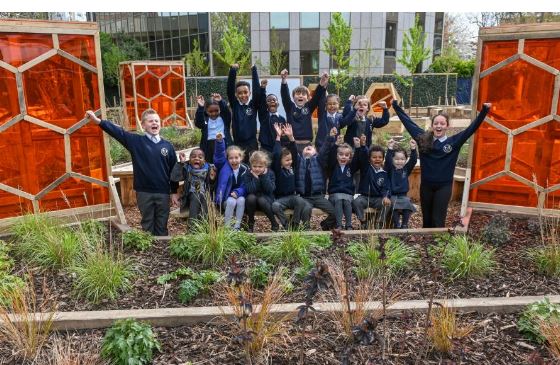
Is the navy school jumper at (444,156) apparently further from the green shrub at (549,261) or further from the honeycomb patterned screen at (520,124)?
the green shrub at (549,261)

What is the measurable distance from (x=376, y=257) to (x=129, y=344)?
1.94m

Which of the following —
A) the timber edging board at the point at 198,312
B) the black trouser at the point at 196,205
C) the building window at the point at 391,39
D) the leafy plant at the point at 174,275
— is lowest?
the timber edging board at the point at 198,312

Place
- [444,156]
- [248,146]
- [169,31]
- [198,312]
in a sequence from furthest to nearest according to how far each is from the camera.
→ [169,31] → [248,146] → [444,156] → [198,312]

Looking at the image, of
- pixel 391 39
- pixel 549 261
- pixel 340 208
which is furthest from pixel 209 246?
pixel 391 39

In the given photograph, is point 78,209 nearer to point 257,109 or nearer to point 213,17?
point 257,109

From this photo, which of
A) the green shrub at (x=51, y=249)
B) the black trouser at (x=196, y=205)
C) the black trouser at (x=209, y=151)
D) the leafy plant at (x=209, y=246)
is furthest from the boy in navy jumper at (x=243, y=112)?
the green shrub at (x=51, y=249)

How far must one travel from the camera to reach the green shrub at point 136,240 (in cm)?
408

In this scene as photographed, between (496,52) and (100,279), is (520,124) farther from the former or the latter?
(100,279)

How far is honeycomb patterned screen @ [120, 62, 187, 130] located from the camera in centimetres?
1329

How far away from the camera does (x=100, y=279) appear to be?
3.30 metres

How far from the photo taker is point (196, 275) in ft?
11.3

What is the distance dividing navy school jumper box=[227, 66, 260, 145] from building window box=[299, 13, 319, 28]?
27.4 metres

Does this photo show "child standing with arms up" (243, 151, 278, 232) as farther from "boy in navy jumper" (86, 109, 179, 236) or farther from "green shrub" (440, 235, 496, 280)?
"green shrub" (440, 235, 496, 280)

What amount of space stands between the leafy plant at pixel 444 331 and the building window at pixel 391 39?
3128cm
